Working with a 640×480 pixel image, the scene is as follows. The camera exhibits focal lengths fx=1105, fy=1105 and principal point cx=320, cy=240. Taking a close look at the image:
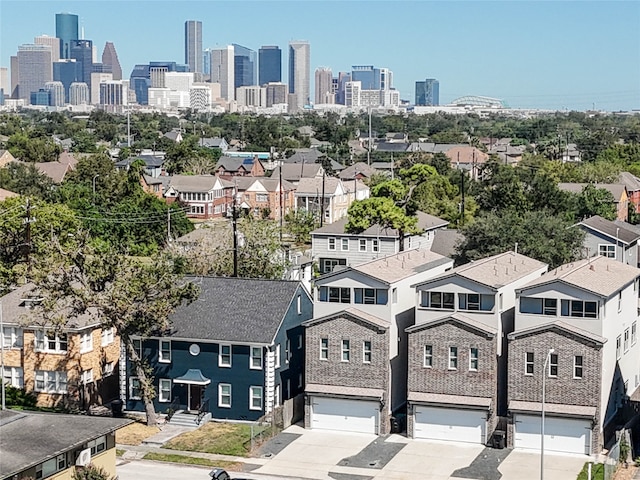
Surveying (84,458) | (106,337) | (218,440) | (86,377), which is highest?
(106,337)

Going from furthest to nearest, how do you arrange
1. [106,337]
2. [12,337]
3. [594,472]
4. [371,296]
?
[106,337] < [12,337] < [371,296] < [594,472]

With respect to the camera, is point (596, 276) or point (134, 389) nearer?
point (596, 276)

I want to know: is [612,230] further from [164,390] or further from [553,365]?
[164,390]

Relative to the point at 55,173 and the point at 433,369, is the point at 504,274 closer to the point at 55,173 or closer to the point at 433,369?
the point at 433,369

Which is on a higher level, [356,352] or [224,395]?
[356,352]

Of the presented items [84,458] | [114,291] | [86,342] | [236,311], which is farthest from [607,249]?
[84,458]

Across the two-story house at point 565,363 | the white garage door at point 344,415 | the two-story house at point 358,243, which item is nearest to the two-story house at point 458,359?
the two-story house at point 565,363

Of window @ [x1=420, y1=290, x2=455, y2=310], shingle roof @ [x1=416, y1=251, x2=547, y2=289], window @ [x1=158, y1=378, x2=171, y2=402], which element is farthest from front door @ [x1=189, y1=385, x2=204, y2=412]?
shingle roof @ [x1=416, y1=251, x2=547, y2=289]

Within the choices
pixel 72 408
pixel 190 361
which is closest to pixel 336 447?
pixel 190 361

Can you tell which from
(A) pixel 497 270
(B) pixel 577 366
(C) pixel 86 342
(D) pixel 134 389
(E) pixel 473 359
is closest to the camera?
(B) pixel 577 366
